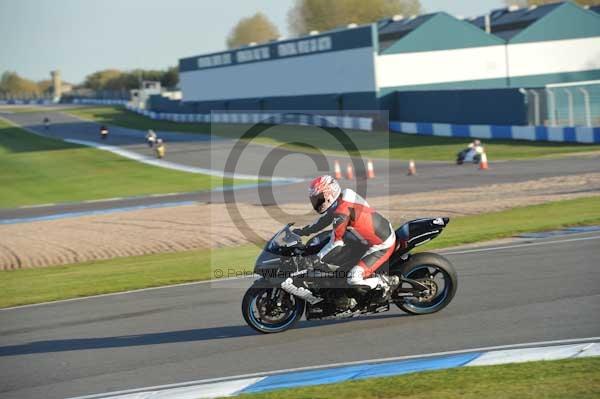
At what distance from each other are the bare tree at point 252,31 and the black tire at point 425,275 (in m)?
153

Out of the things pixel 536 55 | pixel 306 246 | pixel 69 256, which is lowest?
pixel 69 256

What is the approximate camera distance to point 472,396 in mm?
6906

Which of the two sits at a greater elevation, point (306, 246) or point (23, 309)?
point (306, 246)

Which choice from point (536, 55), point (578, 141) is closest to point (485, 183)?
point (578, 141)

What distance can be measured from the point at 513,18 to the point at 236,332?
61.9 meters

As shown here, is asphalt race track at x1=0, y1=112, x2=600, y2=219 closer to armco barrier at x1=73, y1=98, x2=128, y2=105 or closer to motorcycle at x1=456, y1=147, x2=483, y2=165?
motorcycle at x1=456, y1=147, x2=483, y2=165

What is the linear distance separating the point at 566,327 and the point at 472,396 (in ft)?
8.15

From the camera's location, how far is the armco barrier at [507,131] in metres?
38.7

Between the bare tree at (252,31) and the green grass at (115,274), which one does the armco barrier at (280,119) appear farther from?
the bare tree at (252,31)

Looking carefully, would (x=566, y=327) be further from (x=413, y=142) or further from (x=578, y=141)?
(x=413, y=142)

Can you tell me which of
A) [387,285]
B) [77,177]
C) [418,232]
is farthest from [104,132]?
[387,285]

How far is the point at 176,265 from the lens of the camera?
16859mm

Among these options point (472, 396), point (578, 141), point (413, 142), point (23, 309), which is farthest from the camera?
point (413, 142)

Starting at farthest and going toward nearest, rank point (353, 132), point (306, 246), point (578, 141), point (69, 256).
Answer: point (353, 132), point (578, 141), point (69, 256), point (306, 246)
